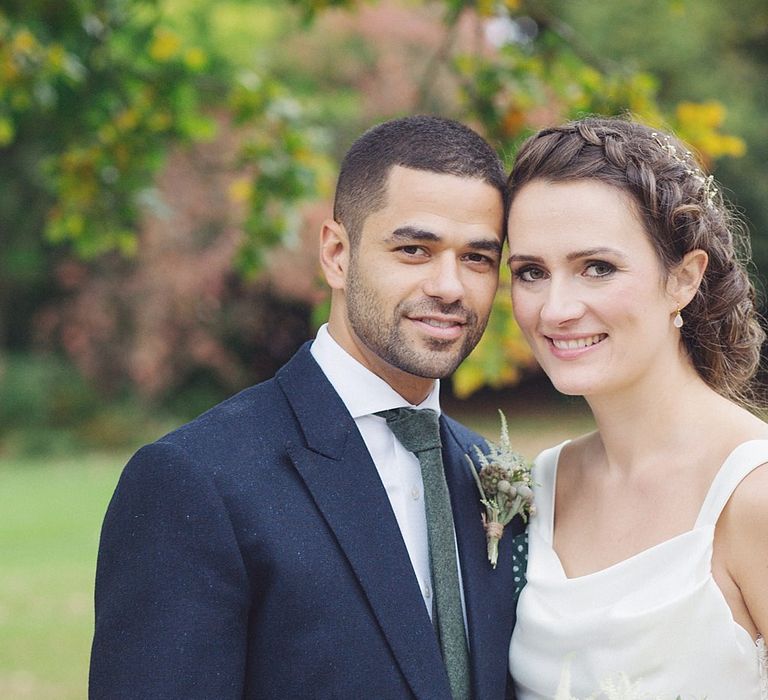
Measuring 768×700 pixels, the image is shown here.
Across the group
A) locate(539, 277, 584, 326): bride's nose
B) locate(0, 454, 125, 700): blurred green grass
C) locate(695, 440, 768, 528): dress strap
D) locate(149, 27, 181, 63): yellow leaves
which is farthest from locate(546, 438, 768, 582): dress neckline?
locate(0, 454, 125, 700): blurred green grass

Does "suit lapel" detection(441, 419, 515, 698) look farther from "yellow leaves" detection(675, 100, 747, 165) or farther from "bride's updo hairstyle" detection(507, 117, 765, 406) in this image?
"yellow leaves" detection(675, 100, 747, 165)

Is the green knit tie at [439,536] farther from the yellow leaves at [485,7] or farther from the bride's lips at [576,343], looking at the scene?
the yellow leaves at [485,7]

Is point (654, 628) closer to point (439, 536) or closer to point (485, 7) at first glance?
point (439, 536)

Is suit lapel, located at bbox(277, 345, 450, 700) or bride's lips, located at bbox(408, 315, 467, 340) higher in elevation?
bride's lips, located at bbox(408, 315, 467, 340)

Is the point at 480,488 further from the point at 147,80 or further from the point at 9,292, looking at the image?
the point at 9,292

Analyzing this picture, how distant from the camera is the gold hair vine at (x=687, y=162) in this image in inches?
120

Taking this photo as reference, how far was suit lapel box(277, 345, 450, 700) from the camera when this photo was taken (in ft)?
8.39

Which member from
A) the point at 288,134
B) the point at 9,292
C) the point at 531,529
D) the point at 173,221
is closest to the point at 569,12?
the point at 173,221

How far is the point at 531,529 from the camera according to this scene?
3201 millimetres

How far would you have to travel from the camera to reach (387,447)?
2.86 m

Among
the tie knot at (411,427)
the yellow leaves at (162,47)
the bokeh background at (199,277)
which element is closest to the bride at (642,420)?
the tie knot at (411,427)

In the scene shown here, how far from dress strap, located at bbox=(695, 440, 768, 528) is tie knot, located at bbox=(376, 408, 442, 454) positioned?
2.31ft

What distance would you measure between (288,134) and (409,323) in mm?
3032

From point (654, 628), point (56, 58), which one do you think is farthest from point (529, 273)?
point (56, 58)
